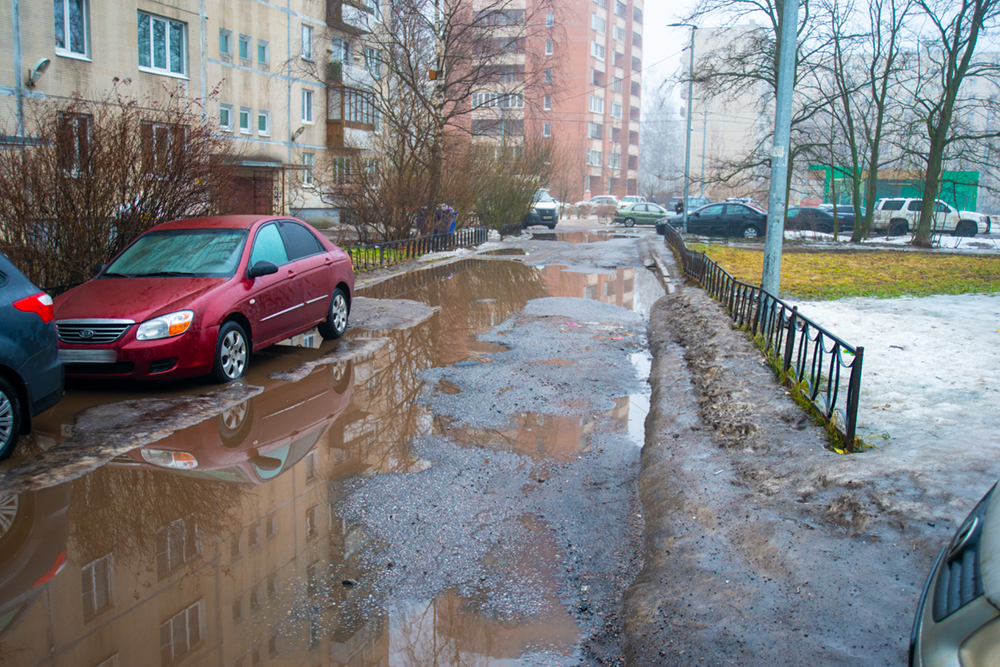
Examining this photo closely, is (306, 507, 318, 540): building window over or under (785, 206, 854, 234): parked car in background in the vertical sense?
under

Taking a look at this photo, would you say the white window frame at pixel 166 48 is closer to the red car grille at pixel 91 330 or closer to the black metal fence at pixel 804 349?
the black metal fence at pixel 804 349

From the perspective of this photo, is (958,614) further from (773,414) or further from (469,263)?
(469,263)

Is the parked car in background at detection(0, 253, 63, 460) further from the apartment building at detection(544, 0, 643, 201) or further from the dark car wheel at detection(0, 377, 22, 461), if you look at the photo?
the apartment building at detection(544, 0, 643, 201)

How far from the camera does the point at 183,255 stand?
840 cm

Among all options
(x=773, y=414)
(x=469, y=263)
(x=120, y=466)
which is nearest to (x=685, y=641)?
(x=773, y=414)

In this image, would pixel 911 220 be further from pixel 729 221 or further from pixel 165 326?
pixel 165 326

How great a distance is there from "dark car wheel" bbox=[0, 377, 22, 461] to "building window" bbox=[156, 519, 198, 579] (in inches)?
65.1

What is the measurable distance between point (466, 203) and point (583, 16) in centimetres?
6307

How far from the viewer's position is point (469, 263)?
2159cm

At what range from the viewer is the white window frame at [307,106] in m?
34.5

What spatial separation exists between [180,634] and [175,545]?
0.92 metres

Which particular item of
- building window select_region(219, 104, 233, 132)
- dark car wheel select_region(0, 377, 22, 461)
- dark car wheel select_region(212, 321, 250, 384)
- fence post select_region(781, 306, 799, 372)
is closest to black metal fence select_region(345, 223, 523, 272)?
dark car wheel select_region(212, 321, 250, 384)

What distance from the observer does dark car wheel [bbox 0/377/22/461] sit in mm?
5367

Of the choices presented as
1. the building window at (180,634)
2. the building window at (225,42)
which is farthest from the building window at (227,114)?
the building window at (180,634)
